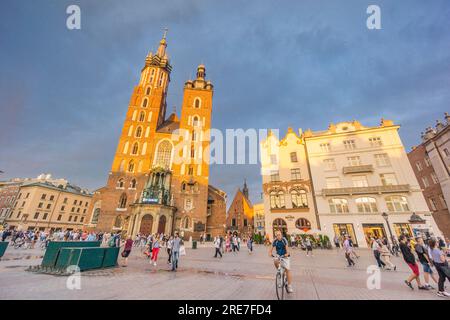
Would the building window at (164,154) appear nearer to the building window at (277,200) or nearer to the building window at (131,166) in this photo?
the building window at (131,166)

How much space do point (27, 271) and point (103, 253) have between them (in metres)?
2.71

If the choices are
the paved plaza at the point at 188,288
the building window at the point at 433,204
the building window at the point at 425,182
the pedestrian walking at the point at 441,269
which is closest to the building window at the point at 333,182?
the building window at the point at 433,204

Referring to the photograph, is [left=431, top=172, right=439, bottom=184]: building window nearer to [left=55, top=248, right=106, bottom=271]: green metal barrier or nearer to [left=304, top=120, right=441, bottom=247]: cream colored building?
[left=304, top=120, right=441, bottom=247]: cream colored building

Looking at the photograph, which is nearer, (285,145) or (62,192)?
(285,145)

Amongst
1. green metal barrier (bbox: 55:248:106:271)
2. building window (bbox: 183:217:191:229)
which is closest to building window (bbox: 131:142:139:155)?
building window (bbox: 183:217:191:229)

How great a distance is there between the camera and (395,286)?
263 inches

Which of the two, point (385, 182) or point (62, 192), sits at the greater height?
point (62, 192)

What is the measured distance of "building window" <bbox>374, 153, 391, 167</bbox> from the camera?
26531mm

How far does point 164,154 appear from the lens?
37.2 meters

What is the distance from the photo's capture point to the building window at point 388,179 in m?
25.4

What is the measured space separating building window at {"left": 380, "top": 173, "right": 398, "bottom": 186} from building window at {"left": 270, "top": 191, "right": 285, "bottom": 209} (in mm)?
13651
